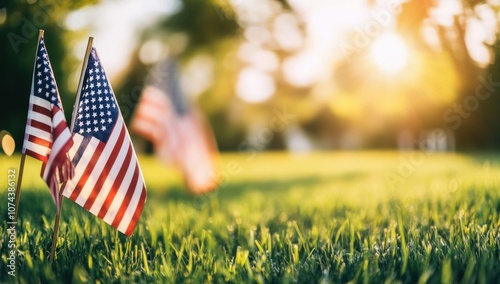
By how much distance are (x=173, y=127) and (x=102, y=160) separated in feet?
20.9

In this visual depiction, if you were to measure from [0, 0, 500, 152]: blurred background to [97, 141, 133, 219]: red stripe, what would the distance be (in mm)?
1792

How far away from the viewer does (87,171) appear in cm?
367

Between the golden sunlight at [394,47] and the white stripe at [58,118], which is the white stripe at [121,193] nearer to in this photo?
the white stripe at [58,118]

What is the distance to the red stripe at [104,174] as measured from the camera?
12.1ft

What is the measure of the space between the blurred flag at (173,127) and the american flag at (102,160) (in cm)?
567

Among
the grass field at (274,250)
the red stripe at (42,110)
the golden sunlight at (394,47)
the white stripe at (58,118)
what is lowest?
the grass field at (274,250)

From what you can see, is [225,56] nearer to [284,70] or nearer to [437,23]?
[284,70]

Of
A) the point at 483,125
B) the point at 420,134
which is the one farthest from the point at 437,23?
the point at 420,134

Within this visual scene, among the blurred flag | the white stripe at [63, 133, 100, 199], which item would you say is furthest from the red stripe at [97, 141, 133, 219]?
the blurred flag

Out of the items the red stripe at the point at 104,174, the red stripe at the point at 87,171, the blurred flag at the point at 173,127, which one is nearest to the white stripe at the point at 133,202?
the red stripe at the point at 104,174

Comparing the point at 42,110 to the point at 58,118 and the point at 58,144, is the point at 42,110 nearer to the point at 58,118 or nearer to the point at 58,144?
the point at 58,118

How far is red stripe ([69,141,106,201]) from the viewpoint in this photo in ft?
12.0

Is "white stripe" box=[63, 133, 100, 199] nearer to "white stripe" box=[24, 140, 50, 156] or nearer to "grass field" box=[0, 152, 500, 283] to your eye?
"white stripe" box=[24, 140, 50, 156]

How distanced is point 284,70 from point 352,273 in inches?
638
